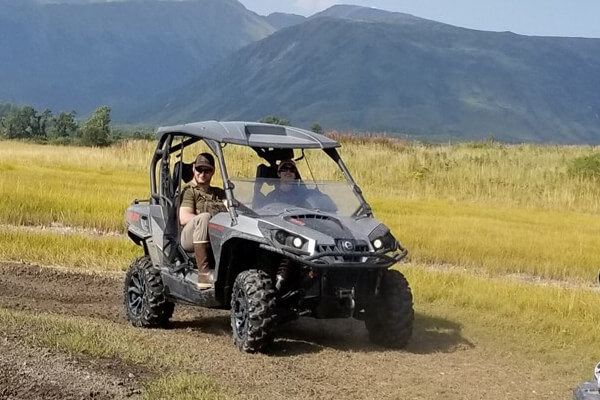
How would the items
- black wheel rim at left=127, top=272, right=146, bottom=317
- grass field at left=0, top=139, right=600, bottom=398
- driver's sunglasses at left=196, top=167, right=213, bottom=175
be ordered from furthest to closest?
grass field at left=0, top=139, right=600, bottom=398 < black wheel rim at left=127, top=272, right=146, bottom=317 < driver's sunglasses at left=196, top=167, right=213, bottom=175

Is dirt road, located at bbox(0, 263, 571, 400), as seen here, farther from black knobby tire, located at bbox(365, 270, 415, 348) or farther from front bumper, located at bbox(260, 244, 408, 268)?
front bumper, located at bbox(260, 244, 408, 268)

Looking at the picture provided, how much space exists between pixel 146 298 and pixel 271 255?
1905 mm

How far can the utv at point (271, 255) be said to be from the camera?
9.44 metres

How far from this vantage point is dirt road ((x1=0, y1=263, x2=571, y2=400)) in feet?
26.3

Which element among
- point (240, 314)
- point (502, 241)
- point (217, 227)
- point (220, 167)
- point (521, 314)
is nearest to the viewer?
point (240, 314)

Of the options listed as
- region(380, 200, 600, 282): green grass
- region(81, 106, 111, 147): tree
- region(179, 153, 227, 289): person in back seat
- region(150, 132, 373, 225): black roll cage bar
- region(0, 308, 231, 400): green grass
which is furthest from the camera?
region(81, 106, 111, 147): tree

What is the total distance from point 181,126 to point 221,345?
269 centimetres

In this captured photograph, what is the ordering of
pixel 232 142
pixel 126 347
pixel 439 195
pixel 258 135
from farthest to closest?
pixel 439 195, pixel 258 135, pixel 232 142, pixel 126 347

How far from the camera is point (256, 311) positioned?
9430 mm

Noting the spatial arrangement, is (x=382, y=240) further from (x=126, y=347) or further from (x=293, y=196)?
(x=126, y=347)

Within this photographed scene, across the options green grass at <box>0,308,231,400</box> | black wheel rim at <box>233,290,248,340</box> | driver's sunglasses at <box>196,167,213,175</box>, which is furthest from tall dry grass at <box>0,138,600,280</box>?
green grass at <box>0,308,231,400</box>

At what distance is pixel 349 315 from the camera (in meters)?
9.63

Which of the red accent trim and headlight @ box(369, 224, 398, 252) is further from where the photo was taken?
the red accent trim

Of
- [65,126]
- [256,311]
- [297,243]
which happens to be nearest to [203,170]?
[297,243]
